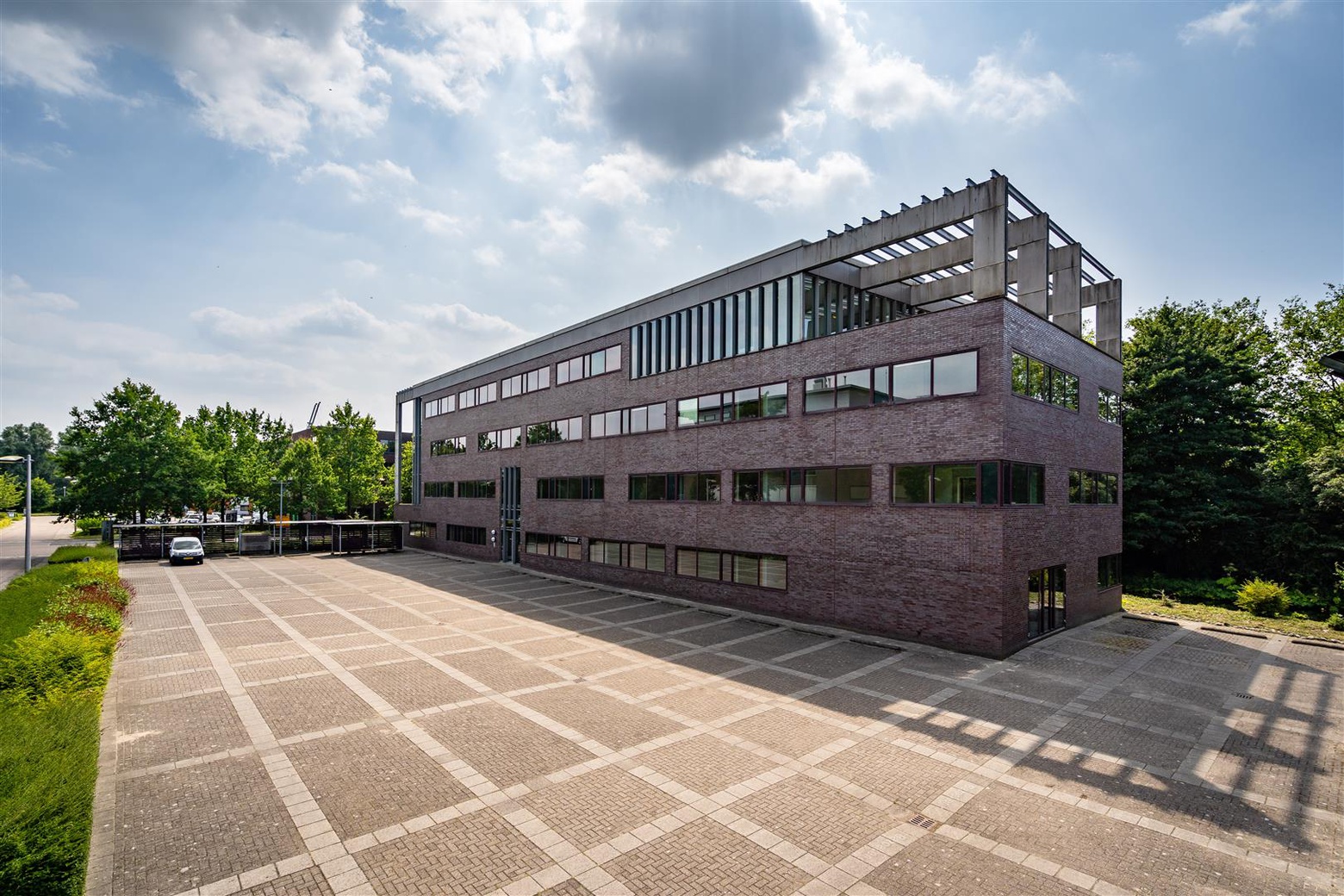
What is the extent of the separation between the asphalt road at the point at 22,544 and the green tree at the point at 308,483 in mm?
16009

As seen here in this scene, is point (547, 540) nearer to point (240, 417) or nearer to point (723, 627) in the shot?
point (723, 627)

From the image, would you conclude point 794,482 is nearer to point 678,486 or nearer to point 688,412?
point 678,486

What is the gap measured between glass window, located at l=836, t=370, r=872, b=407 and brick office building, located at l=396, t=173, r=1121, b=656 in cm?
9

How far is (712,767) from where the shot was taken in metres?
11.0

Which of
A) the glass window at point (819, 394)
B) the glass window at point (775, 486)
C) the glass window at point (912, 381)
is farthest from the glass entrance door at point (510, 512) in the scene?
the glass window at point (912, 381)

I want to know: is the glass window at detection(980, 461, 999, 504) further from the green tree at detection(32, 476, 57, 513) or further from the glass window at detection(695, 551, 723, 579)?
the green tree at detection(32, 476, 57, 513)

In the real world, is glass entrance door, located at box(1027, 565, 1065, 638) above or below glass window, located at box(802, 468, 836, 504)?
below

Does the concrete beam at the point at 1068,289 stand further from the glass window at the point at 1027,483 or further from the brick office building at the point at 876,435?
the glass window at the point at 1027,483

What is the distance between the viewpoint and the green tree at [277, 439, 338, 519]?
58.0 metres

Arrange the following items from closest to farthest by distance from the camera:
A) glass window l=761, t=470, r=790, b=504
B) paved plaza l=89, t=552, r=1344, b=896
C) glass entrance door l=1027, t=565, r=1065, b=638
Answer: paved plaza l=89, t=552, r=1344, b=896 < glass entrance door l=1027, t=565, r=1065, b=638 < glass window l=761, t=470, r=790, b=504

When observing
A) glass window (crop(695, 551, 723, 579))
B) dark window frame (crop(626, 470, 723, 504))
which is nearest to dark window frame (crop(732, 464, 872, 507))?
dark window frame (crop(626, 470, 723, 504))

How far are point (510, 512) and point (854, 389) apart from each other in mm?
26014

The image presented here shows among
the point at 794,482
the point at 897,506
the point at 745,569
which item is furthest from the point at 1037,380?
the point at 745,569

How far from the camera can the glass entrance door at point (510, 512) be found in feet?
131
